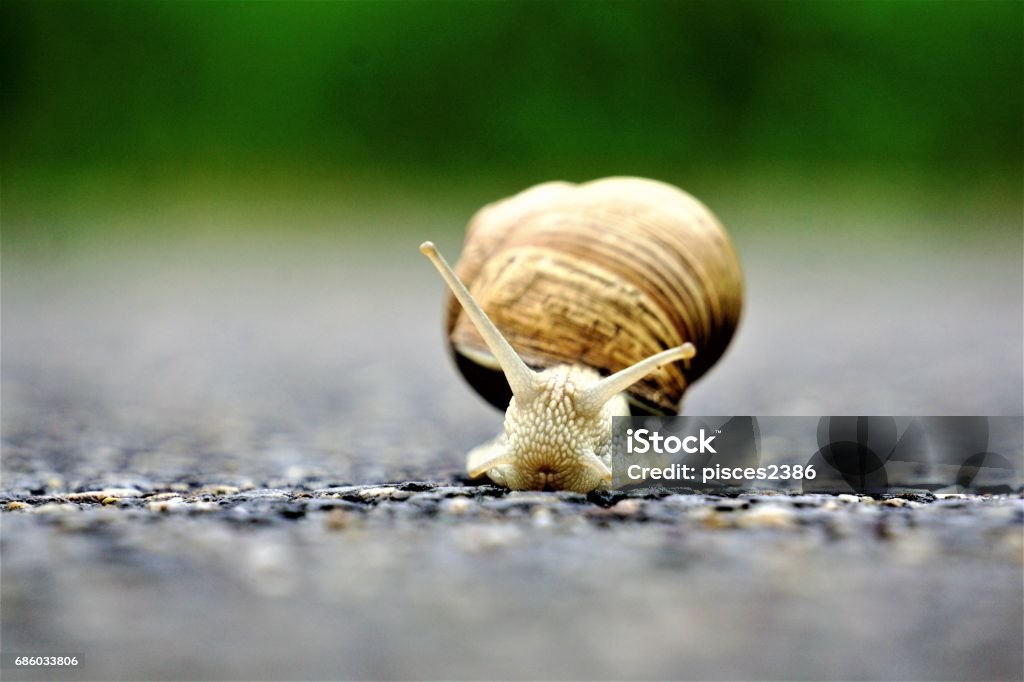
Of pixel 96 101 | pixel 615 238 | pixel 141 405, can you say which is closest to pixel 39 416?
pixel 141 405

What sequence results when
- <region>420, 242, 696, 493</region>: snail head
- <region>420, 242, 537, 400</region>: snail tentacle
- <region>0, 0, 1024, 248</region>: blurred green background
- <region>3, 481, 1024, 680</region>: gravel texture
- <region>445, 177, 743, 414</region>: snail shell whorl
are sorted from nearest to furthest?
<region>3, 481, 1024, 680</region>: gravel texture, <region>420, 242, 696, 493</region>: snail head, <region>420, 242, 537, 400</region>: snail tentacle, <region>445, 177, 743, 414</region>: snail shell whorl, <region>0, 0, 1024, 248</region>: blurred green background

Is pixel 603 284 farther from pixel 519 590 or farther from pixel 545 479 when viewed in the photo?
pixel 519 590

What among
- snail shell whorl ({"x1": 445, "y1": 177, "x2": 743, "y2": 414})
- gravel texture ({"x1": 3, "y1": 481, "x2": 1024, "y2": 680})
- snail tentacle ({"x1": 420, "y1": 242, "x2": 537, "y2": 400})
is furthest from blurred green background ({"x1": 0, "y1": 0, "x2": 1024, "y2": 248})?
gravel texture ({"x1": 3, "y1": 481, "x2": 1024, "y2": 680})

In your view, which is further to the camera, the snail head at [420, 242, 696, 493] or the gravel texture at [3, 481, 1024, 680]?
the snail head at [420, 242, 696, 493]

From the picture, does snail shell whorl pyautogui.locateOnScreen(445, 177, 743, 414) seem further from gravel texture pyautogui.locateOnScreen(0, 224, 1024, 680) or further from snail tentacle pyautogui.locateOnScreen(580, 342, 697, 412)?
gravel texture pyautogui.locateOnScreen(0, 224, 1024, 680)

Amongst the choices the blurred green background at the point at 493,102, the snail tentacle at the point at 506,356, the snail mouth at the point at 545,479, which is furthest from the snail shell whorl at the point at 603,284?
the blurred green background at the point at 493,102

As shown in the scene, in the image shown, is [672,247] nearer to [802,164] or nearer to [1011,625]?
[1011,625]

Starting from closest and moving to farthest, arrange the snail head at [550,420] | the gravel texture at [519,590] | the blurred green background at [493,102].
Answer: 1. the gravel texture at [519,590]
2. the snail head at [550,420]
3. the blurred green background at [493,102]

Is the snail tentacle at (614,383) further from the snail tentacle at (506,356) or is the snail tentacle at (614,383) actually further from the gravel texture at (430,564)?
the gravel texture at (430,564)
